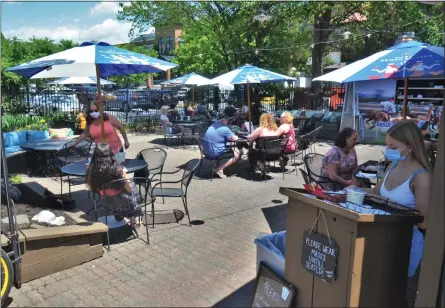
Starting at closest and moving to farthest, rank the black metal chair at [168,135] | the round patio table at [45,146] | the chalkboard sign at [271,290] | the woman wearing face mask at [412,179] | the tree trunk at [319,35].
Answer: the chalkboard sign at [271,290] → the woman wearing face mask at [412,179] → the round patio table at [45,146] → the black metal chair at [168,135] → the tree trunk at [319,35]

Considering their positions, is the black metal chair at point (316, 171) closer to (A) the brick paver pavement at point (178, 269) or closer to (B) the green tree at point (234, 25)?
(A) the brick paver pavement at point (178, 269)

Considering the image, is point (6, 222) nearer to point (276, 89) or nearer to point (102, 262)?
point (102, 262)

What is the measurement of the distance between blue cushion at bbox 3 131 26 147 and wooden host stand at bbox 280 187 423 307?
7.33 meters

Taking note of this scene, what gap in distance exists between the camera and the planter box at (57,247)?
357cm

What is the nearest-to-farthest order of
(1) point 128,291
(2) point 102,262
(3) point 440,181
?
(3) point 440,181
(1) point 128,291
(2) point 102,262

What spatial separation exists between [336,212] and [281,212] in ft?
11.8

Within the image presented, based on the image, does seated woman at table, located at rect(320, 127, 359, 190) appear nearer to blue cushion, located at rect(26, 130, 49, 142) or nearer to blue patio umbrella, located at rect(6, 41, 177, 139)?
blue patio umbrella, located at rect(6, 41, 177, 139)

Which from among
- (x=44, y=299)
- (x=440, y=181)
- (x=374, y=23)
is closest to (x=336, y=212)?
(x=440, y=181)

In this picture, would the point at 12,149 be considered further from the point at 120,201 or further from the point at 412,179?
the point at 412,179

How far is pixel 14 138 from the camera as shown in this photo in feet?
26.3

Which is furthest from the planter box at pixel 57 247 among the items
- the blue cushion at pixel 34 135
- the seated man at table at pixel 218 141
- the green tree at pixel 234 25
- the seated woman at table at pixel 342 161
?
the green tree at pixel 234 25

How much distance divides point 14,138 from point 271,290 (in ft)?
23.8

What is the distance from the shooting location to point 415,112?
35.8 ft

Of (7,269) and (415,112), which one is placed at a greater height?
(415,112)
